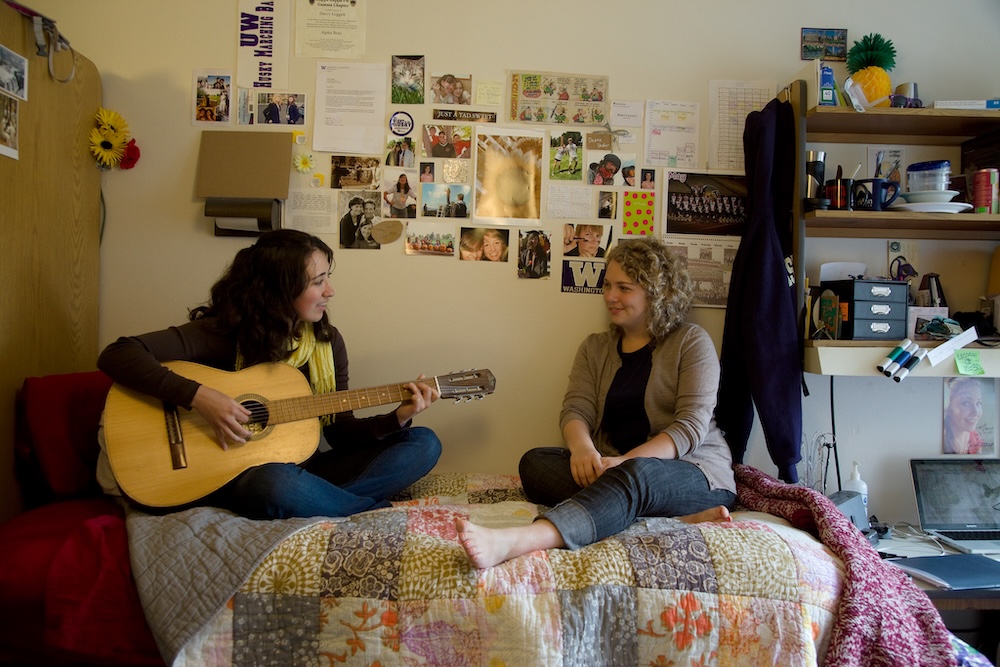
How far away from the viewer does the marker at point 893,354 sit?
1883 millimetres

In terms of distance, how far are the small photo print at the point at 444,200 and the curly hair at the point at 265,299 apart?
0.49m

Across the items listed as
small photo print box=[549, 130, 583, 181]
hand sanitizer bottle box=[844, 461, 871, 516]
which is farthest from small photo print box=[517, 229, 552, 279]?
hand sanitizer bottle box=[844, 461, 871, 516]

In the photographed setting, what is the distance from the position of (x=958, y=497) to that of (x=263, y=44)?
266 cm

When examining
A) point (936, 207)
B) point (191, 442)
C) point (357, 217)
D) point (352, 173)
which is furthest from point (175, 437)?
point (936, 207)

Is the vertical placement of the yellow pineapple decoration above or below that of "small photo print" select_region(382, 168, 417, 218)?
above

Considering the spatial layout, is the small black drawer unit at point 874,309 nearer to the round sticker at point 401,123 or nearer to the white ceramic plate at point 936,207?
the white ceramic plate at point 936,207

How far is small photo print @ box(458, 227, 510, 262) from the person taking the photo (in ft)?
6.85

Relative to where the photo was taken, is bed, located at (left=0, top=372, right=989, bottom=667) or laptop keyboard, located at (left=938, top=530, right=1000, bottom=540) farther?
laptop keyboard, located at (left=938, top=530, right=1000, bottom=540)

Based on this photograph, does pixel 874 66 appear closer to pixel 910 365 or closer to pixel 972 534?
pixel 910 365

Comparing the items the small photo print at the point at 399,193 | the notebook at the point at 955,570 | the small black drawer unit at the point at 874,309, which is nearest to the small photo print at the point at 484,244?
the small photo print at the point at 399,193

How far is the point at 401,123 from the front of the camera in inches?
81.7

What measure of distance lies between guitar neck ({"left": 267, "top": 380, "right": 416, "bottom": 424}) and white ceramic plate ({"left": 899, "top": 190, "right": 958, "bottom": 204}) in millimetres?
1612

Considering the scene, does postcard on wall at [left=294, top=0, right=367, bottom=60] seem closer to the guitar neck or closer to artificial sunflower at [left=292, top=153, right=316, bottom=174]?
artificial sunflower at [left=292, top=153, right=316, bottom=174]

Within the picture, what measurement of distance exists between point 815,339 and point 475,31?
1463 millimetres
